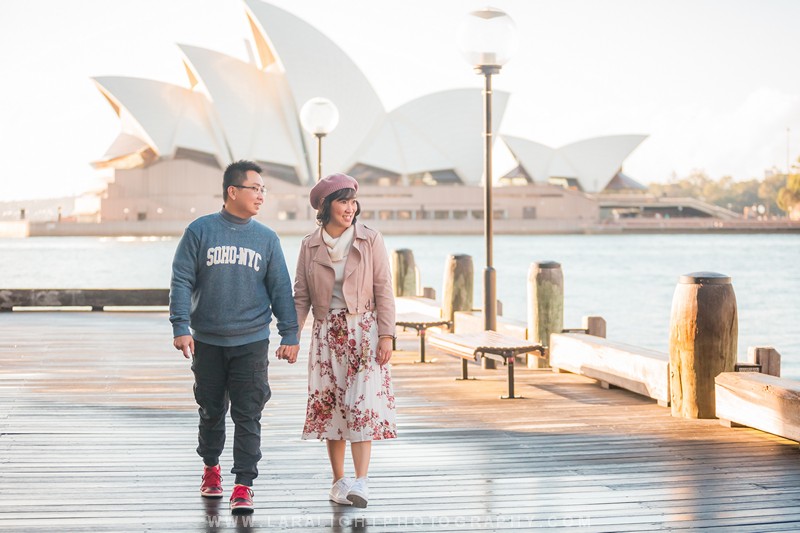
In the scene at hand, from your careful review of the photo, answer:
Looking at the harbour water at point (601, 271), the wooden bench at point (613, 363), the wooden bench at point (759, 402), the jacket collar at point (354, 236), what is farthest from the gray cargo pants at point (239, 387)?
the harbour water at point (601, 271)

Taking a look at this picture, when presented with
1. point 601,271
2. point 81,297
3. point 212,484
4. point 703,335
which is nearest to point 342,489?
point 212,484

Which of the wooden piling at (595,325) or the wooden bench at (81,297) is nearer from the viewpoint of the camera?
the wooden piling at (595,325)

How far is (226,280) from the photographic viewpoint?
3.84 m

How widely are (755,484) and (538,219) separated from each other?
73839 millimetres

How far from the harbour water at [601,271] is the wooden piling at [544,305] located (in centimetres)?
532

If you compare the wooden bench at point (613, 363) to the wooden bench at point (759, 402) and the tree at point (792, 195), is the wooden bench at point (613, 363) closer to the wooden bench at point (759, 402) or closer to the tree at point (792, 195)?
the wooden bench at point (759, 402)

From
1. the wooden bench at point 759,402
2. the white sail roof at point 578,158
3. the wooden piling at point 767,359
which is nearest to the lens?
the wooden bench at point 759,402

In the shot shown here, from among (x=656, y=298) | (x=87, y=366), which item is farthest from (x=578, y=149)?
(x=87, y=366)

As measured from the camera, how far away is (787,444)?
4.94 metres

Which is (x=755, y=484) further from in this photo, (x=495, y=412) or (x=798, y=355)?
(x=798, y=355)

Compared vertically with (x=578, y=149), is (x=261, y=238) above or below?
below

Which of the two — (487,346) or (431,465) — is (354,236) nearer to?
(431,465)

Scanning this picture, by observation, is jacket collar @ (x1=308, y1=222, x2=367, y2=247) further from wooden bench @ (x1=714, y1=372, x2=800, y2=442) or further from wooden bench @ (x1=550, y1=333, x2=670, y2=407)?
wooden bench @ (x1=550, y1=333, x2=670, y2=407)

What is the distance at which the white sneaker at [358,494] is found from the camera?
12.4 ft
